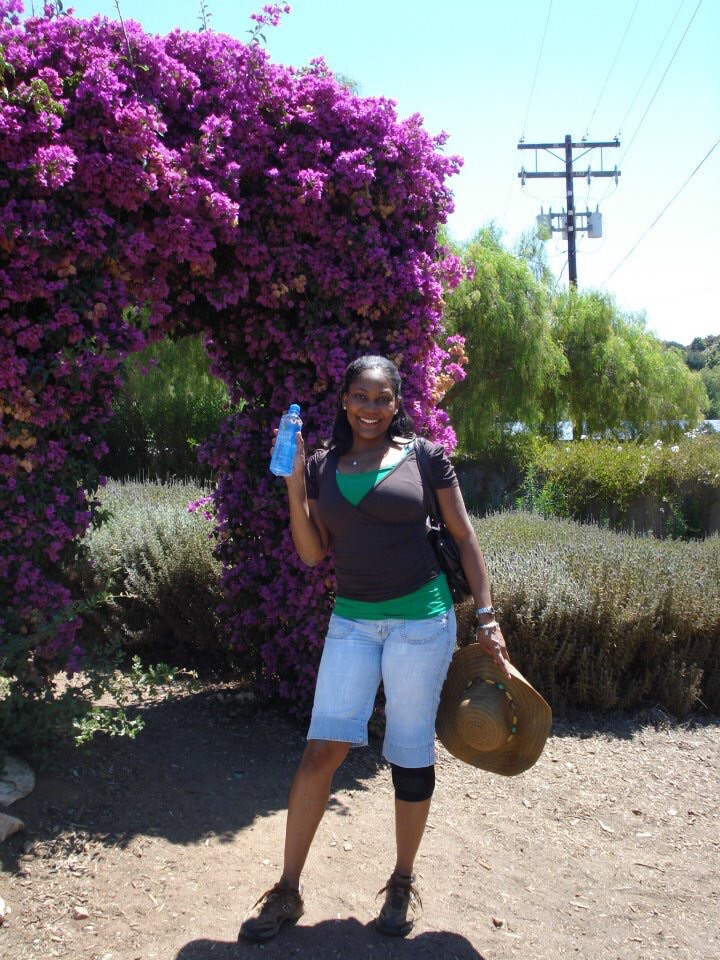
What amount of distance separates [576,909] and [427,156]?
352 cm

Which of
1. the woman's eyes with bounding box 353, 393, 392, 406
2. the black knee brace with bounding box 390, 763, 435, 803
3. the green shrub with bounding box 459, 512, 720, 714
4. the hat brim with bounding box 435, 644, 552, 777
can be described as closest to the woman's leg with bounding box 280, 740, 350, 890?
the black knee brace with bounding box 390, 763, 435, 803

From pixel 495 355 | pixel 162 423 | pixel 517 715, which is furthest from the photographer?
pixel 162 423

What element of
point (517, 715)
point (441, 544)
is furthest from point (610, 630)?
point (441, 544)

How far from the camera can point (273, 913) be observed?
3076 millimetres

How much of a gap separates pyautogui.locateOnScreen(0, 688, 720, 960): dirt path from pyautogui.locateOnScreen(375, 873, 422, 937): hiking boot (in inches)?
2.0

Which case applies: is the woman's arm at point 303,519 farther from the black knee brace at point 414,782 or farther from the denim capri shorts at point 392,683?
the black knee brace at point 414,782

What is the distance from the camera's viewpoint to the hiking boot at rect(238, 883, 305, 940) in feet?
10.0

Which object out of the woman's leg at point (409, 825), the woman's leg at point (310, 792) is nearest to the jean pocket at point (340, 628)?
the woman's leg at point (310, 792)

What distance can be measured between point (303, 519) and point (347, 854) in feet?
4.88

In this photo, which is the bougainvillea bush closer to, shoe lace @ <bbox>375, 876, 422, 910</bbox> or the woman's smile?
the woman's smile

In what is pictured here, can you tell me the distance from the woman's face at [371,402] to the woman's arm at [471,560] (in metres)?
0.32

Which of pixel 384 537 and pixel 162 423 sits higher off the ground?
pixel 162 423

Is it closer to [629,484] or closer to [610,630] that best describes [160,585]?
[610,630]

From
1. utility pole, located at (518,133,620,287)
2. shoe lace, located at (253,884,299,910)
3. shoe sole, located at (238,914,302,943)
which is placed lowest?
shoe sole, located at (238,914,302,943)
